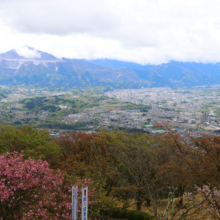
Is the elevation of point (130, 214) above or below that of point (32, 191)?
below

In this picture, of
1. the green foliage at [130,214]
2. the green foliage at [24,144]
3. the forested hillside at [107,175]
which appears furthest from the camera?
the green foliage at [24,144]

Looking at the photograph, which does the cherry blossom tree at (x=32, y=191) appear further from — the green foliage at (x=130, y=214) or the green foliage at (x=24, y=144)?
the green foliage at (x=24, y=144)

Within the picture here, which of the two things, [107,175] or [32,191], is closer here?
[32,191]

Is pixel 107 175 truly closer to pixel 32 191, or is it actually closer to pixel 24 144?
pixel 32 191

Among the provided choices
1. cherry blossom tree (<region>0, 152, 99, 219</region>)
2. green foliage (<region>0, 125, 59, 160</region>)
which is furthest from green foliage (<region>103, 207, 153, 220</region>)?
green foliage (<region>0, 125, 59, 160</region>)

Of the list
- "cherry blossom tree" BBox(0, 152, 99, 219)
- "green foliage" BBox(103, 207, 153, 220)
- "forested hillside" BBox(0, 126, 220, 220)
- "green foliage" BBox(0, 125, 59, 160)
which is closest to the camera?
"cherry blossom tree" BBox(0, 152, 99, 219)

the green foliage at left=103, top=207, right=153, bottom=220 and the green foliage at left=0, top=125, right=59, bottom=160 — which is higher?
the green foliage at left=0, top=125, right=59, bottom=160

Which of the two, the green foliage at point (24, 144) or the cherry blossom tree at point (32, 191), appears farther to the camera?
the green foliage at point (24, 144)

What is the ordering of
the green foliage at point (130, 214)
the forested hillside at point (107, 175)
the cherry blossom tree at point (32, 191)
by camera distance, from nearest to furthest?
the cherry blossom tree at point (32, 191) < the forested hillside at point (107, 175) < the green foliage at point (130, 214)

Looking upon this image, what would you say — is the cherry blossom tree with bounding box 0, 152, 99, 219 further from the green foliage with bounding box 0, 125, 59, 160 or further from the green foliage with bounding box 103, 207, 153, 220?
the green foliage with bounding box 0, 125, 59, 160

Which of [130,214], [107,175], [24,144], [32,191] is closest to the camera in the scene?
[32,191]

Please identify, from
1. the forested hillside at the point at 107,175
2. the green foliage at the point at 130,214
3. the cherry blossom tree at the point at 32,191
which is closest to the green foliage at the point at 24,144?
the forested hillside at the point at 107,175

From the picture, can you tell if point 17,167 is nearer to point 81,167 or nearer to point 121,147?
point 81,167

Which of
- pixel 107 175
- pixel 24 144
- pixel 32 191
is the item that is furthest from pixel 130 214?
pixel 24 144
